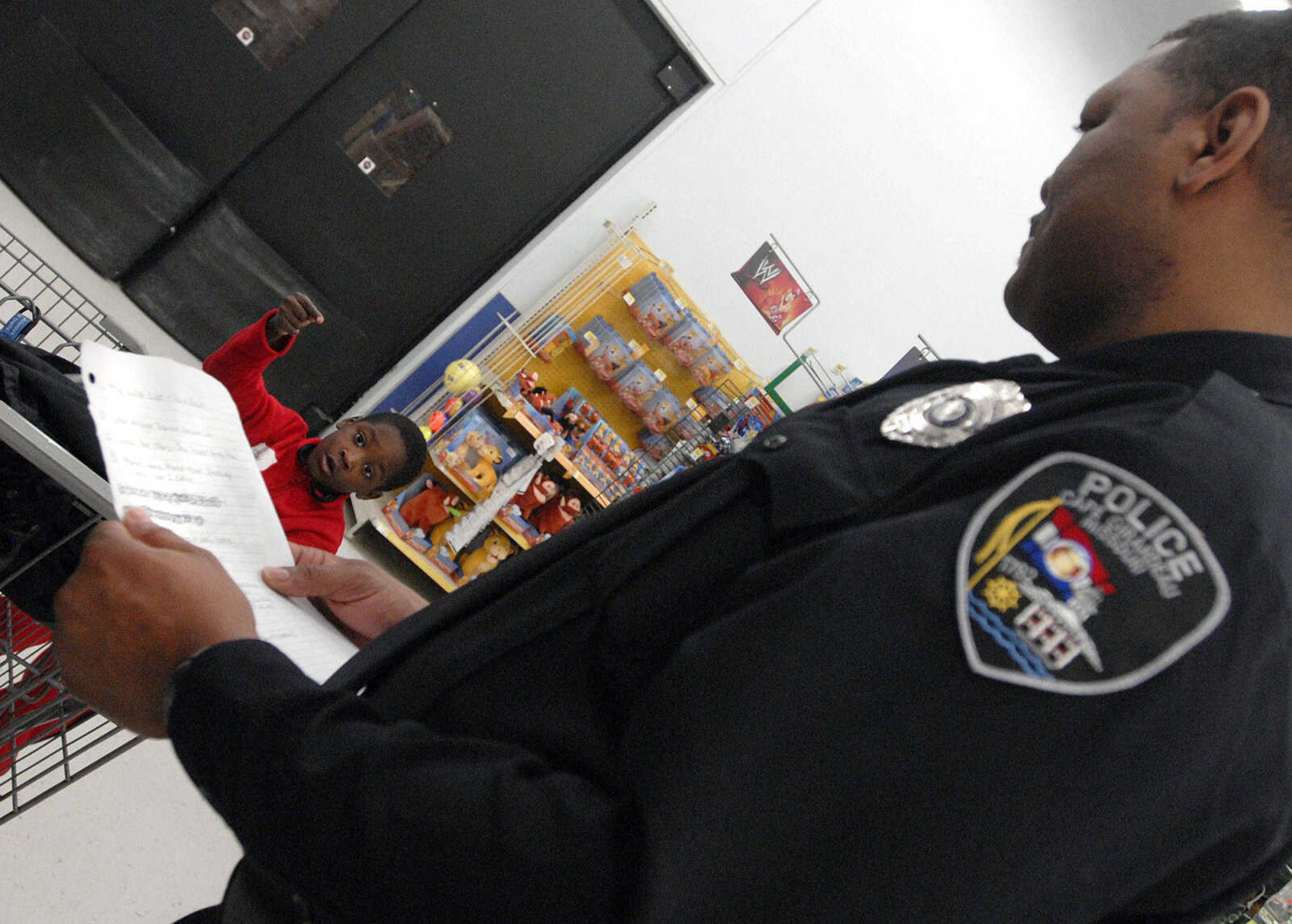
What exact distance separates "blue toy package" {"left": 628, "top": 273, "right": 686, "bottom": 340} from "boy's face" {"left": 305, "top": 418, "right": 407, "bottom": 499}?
147cm

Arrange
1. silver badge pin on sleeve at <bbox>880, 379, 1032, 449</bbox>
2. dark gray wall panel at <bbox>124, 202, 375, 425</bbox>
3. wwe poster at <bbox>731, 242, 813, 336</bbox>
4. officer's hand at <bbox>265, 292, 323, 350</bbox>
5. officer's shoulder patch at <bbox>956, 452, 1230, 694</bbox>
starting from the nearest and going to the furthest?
officer's shoulder patch at <bbox>956, 452, 1230, 694</bbox> → silver badge pin on sleeve at <bbox>880, 379, 1032, 449</bbox> → officer's hand at <bbox>265, 292, 323, 350</bbox> → dark gray wall panel at <bbox>124, 202, 375, 425</bbox> → wwe poster at <bbox>731, 242, 813, 336</bbox>

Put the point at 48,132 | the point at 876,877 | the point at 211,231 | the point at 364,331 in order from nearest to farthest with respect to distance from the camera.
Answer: the point at 876,877 → the point at 48,132 → the point at 211,231 → the point at 364,331

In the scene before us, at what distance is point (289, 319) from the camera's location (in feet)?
7.39

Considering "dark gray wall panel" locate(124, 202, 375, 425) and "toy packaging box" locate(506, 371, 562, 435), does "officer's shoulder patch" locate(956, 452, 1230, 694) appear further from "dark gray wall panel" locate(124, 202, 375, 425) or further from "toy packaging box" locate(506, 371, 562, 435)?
"dark gray wall panel" locate(124, 202, 375, 425)

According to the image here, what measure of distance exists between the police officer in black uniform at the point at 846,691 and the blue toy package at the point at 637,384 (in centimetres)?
304

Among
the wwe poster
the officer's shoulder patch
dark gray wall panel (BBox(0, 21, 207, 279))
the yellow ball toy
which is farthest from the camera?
the wwe poster

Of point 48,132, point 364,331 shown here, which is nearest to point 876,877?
point 364,331

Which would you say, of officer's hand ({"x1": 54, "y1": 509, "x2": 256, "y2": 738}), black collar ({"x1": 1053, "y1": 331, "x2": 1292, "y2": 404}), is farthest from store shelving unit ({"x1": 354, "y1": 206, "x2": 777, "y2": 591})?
black collar ({"x1": 1053, "y1": 331, "x2": 1292, "y2": 404})

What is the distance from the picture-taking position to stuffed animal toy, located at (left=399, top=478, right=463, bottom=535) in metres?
3.57

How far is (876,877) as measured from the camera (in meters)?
0.49

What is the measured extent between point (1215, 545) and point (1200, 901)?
313 millimetres

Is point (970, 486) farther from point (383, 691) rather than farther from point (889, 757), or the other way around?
point (383, 691)

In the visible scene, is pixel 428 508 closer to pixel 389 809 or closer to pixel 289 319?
pixel 289 319

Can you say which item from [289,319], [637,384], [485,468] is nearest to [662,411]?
[637,384]
